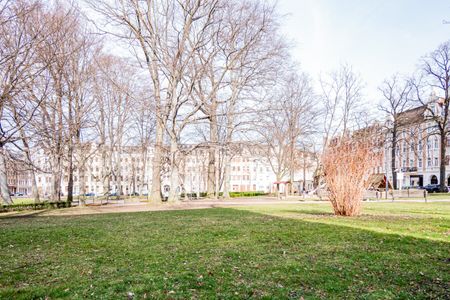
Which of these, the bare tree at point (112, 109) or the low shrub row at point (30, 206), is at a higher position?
the bare tree at point (112, 109)

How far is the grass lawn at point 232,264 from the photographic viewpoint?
15.7 feet

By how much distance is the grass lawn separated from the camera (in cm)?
480

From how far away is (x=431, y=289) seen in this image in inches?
189

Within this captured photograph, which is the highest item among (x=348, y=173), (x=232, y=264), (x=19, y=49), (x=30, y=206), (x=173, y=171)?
(x=19, y=49)

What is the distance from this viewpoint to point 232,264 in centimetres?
625

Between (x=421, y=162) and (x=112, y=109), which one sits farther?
(x=421, y=162)

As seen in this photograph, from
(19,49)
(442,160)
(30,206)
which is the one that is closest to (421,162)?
(442,160)

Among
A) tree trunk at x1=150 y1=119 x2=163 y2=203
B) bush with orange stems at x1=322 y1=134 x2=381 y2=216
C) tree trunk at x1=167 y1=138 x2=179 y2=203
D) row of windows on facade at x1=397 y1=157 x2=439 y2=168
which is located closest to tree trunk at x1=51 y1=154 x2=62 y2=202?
tree trunk at x1=150 y1=119 x2=163 y2=203

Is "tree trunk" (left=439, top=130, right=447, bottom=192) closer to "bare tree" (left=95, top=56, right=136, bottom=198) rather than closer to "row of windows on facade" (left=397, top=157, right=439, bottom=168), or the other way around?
"row of windows on facade" (left=397, top=157, right=439, bottom=168)

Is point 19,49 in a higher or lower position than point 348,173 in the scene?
higher

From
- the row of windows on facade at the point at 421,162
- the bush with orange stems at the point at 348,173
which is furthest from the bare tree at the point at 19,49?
the row of windows on facade at the point at 421,162

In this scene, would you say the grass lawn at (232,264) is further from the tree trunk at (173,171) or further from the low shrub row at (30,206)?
the low shrub row at (30,206)

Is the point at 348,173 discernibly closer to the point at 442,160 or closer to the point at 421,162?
the point at 442,160

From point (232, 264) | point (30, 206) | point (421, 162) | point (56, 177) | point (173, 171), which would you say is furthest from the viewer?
point (421, 162)
